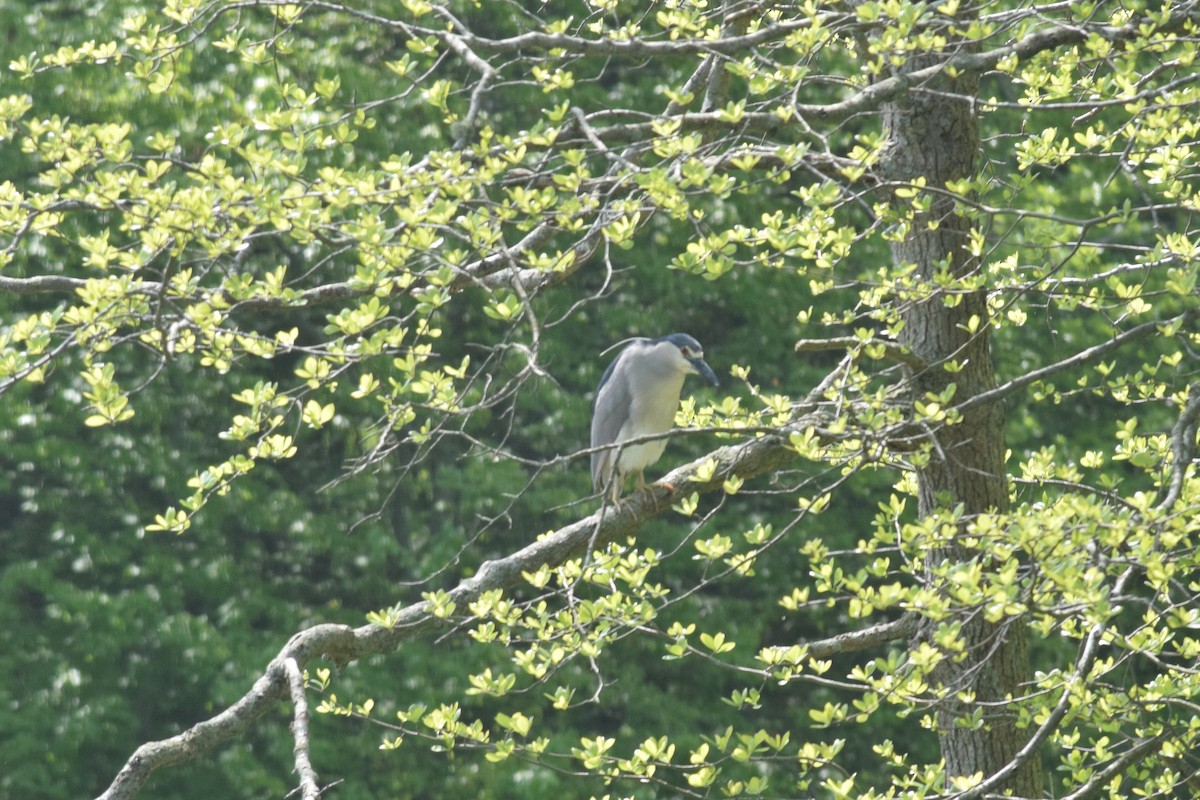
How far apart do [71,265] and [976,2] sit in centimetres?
669

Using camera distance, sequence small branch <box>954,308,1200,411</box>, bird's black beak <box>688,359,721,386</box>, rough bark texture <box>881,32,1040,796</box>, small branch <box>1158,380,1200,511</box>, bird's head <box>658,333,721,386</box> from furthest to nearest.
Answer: bird's head <box>658,333,721,386</box> < bird's black beak <box>688,359,721,386</box> < rough bark texture <box>881,32,1040,796</box> < small branch <box>954,308,1200,411</box> < small branch <box>1158,380,1200,511</box>

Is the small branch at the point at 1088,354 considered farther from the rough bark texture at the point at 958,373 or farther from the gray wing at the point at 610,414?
the gray wing at the point at 610,414

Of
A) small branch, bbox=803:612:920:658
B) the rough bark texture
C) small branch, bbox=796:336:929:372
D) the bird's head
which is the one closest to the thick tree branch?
small branch, bbox=796:336:929:372

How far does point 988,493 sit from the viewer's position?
415 centimetres

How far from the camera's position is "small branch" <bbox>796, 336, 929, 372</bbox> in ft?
11.7

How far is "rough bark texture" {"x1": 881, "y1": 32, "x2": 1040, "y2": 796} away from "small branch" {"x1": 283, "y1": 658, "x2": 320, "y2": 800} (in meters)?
1.78

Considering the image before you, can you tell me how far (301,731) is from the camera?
127 inches

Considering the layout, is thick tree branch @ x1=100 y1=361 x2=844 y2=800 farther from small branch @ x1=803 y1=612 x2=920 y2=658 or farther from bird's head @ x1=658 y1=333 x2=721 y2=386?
bird's head @ x1=658 y1=333 x2=721 y2=386

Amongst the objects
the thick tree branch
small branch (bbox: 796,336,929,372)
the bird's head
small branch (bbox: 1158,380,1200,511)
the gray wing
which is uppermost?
small branch (bbox: 1158,380,1200,511)

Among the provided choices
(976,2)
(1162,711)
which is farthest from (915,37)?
(1162,711)

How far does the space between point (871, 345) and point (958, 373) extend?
23.5 inches

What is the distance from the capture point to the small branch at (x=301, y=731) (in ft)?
9.96

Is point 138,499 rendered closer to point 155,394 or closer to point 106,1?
point 155,394

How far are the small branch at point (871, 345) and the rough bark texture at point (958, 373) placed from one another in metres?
0.15
